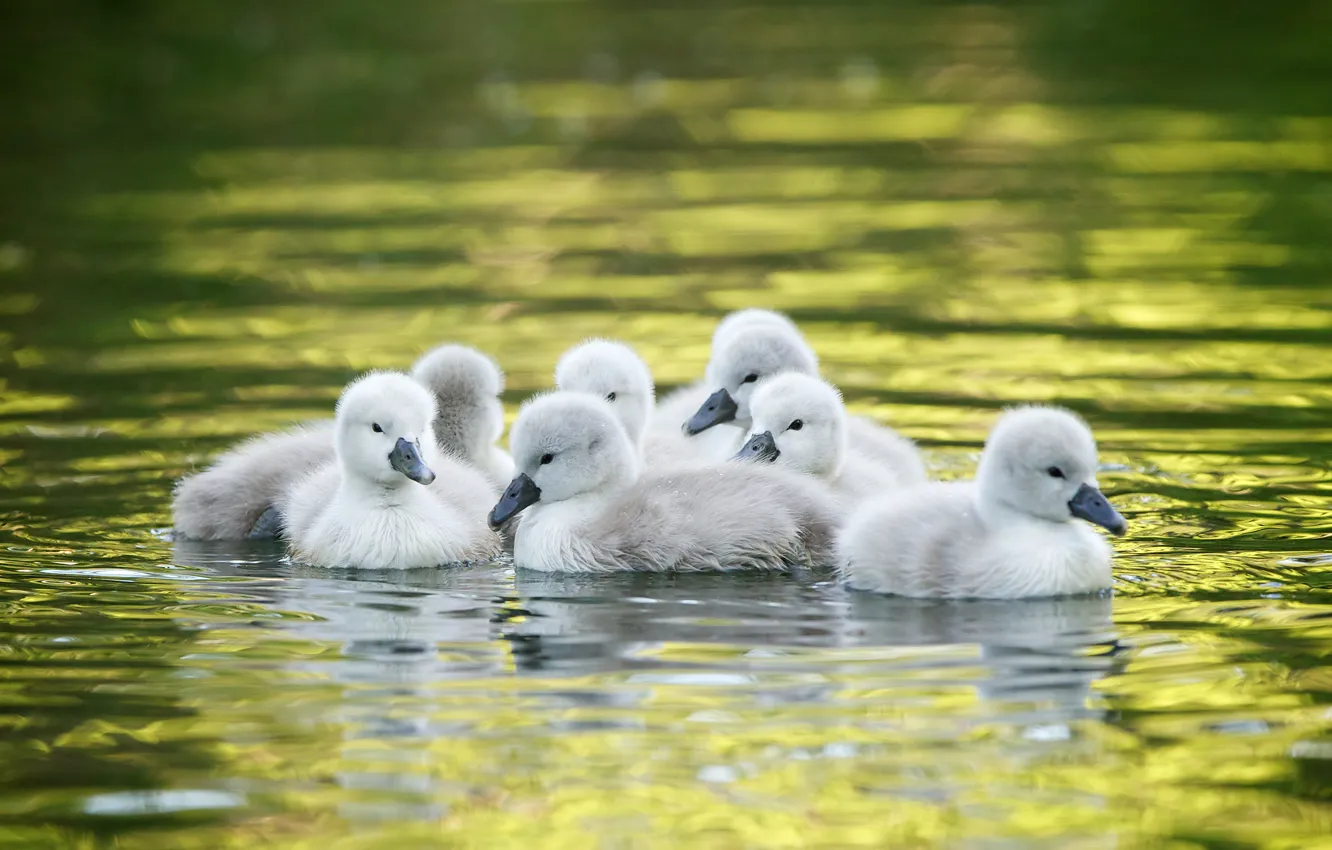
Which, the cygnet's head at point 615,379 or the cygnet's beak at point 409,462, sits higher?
the cygnet's head at point 615,379

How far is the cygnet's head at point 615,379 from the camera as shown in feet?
29.6

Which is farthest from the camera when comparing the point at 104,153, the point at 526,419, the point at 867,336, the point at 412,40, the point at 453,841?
the point at 412,40

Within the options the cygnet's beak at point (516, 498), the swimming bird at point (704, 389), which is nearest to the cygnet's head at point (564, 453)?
the cygnet's beak at point (516, 498)

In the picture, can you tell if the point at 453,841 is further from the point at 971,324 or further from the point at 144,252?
the point at 144,252

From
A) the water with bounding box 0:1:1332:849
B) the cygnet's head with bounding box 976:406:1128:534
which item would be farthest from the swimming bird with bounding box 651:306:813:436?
the cygnet's head with bounding box 976:406:1128:534

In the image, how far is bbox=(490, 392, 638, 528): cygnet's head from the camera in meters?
8.13

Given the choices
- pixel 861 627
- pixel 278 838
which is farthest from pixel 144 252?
pixel 278 838

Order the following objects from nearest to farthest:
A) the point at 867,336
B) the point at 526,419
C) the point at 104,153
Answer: the point at 526,419 → the point at 867,336 → the point at 104,153

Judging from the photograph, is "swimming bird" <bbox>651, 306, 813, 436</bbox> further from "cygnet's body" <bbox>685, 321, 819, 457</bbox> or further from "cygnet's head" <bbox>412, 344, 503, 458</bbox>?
"cygnet's head" <bbox>412, 344, 503, 458</bbox>

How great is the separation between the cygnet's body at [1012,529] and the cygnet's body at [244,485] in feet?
8.49

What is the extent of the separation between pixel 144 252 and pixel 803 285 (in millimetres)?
4628

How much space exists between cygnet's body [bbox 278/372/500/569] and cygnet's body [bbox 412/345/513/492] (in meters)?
0.59

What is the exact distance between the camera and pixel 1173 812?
218 inches

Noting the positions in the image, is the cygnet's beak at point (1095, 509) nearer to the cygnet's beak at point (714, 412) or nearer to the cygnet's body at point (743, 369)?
the cygnet's body at point (743, 369)
